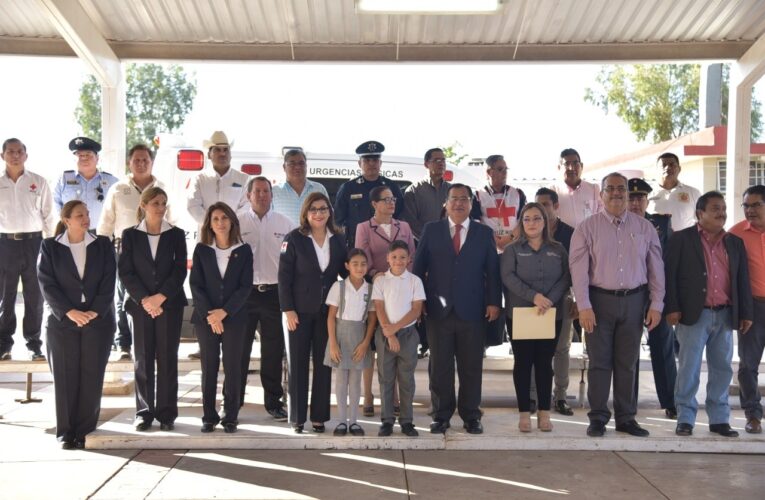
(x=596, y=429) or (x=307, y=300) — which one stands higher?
(x=307, y=300)

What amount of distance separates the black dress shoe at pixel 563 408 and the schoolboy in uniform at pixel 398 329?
1683 millimetres

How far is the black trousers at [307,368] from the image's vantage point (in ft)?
23.1

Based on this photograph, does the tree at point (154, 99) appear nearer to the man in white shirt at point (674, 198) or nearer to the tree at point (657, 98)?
the tree at point (657, 98)

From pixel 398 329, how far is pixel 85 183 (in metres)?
3.74

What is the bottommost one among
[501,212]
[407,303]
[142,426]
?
[142,426]

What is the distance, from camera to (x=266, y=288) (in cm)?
754

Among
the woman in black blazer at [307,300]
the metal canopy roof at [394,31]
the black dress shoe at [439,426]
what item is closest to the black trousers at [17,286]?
the metal canopy roof at [394,31]

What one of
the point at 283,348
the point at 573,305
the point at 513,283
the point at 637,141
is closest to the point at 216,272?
the point at 283,348

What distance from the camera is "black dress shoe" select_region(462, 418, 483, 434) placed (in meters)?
7.07

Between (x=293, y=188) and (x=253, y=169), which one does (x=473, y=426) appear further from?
(x=253, y=169)

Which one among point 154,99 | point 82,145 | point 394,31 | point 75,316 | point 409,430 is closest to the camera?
point 75,316


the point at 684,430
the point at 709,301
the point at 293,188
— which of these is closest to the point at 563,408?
the point at 684,430

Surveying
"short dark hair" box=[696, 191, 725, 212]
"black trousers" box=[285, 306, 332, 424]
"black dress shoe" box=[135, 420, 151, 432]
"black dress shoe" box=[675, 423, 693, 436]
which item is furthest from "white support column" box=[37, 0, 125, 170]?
"black dress shoe" box=[675, 423, 693, 436]

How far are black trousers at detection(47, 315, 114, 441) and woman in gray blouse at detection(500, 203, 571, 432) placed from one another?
3.37 meters
